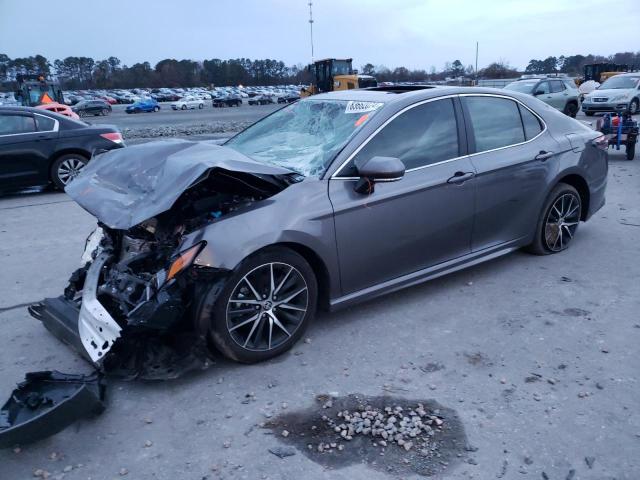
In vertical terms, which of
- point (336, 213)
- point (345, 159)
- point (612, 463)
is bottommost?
point (612, 463)

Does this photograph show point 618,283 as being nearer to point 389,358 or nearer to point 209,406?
point 389,358

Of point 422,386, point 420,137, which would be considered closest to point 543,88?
point 420,137

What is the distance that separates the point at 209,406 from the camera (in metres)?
3.19

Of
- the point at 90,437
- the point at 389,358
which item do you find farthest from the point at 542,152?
the point at 90,437

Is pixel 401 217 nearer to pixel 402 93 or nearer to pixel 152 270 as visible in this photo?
pixel 402 93

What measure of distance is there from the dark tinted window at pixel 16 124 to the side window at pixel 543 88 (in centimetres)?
1715

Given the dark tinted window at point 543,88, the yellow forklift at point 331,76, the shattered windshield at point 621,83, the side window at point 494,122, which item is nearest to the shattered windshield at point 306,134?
the side window at point 494,122

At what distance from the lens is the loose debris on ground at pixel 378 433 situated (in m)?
2.71

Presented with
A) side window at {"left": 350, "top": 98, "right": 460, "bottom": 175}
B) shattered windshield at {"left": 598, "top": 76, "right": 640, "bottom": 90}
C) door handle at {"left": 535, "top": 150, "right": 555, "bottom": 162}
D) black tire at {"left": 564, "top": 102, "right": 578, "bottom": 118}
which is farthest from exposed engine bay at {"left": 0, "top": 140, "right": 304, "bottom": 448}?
shattered windshield at {"left": 598, "top": 76, "right": 640, "bottom": 90}

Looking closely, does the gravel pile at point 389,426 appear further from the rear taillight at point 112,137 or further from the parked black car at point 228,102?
the parked black car at point 228,102

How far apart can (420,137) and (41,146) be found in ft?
23.7

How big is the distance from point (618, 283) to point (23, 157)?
8691 mm

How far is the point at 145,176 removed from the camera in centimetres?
380

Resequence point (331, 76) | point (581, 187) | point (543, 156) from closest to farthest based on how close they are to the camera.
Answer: point (543, 156) < point (581, 187) < point (331, 76)
